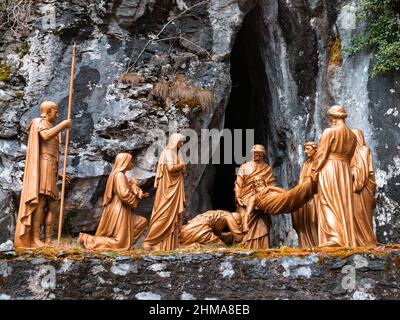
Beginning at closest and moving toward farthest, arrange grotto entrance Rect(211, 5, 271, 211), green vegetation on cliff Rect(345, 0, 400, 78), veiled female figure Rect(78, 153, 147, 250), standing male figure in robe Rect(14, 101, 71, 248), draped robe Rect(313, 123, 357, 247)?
draped robe Rect(313, 123, 357, 247)
standing male figure in robe Rect(14, 101, 71, 248)
veiled female figure Rect(78, 153, 147, 250)
green vegetation on cliff Rect(345, 0, 400, 78)
grotto entrance Rect(211, 5, 271, 211)

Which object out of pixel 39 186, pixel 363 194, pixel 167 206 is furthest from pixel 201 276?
pixel 363 194

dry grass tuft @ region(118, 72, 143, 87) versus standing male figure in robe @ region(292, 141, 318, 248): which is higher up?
dry grass tuft @ region(118, 72, 143, 87)

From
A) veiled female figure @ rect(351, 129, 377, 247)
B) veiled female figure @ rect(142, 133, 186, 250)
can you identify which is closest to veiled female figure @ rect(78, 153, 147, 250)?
veiled female figure @ rect(142, 133, 186, 250)

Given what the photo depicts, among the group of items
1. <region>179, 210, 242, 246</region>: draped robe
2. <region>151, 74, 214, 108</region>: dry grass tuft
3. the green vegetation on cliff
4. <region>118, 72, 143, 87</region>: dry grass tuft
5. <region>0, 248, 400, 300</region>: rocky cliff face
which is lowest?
<region>0, 248, 400, 300</region>: rocky cliff face

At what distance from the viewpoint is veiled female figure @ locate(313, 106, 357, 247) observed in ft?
35.4

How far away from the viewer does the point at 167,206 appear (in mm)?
12312

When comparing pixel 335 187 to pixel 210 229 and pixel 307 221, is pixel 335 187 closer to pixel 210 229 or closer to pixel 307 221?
pixel 307 221

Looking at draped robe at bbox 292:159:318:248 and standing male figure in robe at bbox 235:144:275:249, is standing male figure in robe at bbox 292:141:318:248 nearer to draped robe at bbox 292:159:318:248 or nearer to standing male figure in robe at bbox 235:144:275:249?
draped robe at bbox 292:159:318:248

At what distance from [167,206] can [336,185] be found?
122 inches

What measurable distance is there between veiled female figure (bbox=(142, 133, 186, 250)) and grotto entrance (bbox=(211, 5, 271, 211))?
5.99m

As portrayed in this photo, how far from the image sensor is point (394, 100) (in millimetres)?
14898

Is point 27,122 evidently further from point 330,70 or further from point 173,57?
point 330,70

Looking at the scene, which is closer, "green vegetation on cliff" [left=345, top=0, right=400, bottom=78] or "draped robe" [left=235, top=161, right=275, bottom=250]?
"draped robe" [left=235, top=161, right=275, bottom=250]

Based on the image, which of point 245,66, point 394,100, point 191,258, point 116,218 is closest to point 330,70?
point 394,100
